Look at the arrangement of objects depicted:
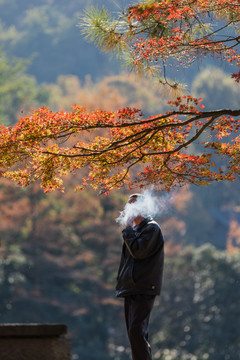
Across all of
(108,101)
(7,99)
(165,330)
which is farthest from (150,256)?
(7,99)

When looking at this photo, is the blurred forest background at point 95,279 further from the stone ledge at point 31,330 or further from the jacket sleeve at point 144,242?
the stone ledge at point 31,330

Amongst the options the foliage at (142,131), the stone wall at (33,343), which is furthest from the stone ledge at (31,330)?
the foliage at (142,131)

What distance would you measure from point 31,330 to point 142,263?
167 centimetres

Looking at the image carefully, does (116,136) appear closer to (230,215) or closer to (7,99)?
(7,99)

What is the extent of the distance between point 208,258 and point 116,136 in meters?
13.2

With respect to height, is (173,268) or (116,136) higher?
(173,268)

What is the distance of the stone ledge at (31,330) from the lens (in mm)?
1789

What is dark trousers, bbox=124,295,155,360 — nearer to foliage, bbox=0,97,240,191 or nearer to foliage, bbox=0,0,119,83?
foliage, bbox=0,97,240,191

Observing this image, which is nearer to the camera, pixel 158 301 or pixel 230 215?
pixel 158 301

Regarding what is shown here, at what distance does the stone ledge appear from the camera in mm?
1789

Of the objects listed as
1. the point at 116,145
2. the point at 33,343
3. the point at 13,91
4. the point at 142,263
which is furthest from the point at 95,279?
the point at 33,343

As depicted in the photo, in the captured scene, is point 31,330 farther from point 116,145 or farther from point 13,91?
point 13,91

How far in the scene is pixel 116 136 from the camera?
15.8 ft

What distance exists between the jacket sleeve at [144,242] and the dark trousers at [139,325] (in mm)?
257
